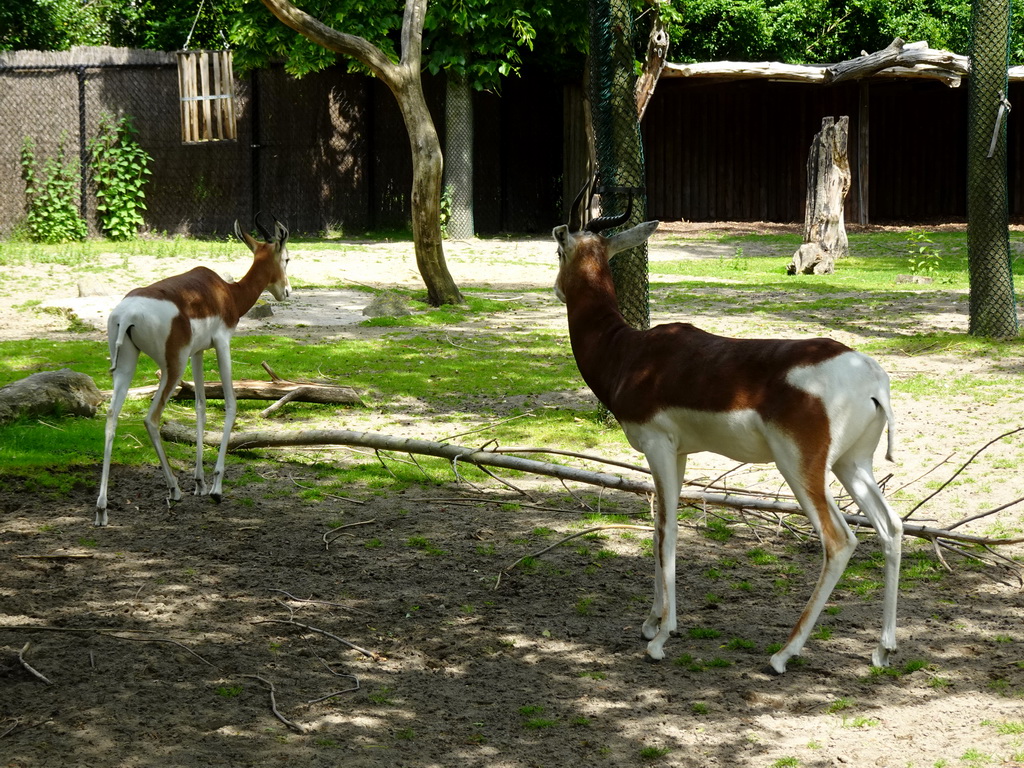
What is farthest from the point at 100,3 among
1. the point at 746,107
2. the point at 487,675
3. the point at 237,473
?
the point at 487,675

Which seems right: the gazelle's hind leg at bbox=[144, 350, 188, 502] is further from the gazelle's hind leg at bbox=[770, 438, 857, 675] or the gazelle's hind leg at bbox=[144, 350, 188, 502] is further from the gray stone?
the gray stone

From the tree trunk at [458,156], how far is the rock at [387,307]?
7968 mm

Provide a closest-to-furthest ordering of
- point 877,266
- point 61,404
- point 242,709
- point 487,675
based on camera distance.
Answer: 1. point 242,709
2. point 487,675
3. point 61,404
4. point 877,266

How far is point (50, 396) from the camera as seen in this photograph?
7.66 m

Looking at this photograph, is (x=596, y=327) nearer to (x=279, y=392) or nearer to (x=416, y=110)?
(x=279, y=392)

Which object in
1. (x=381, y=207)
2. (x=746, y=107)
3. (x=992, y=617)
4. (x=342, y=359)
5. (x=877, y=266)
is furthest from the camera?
(x=746, y=107)

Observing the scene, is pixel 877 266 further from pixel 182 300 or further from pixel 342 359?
pixel 182 300

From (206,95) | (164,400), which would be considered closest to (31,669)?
(164,400)

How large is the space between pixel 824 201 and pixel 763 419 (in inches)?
513

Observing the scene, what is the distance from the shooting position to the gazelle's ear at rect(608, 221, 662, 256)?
4.73 meters

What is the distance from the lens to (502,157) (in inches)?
901

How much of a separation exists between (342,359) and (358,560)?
499 cm

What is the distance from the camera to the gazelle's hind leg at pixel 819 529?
4074 mm

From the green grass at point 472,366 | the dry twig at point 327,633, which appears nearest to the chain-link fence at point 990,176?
the green grass at point 472,366
